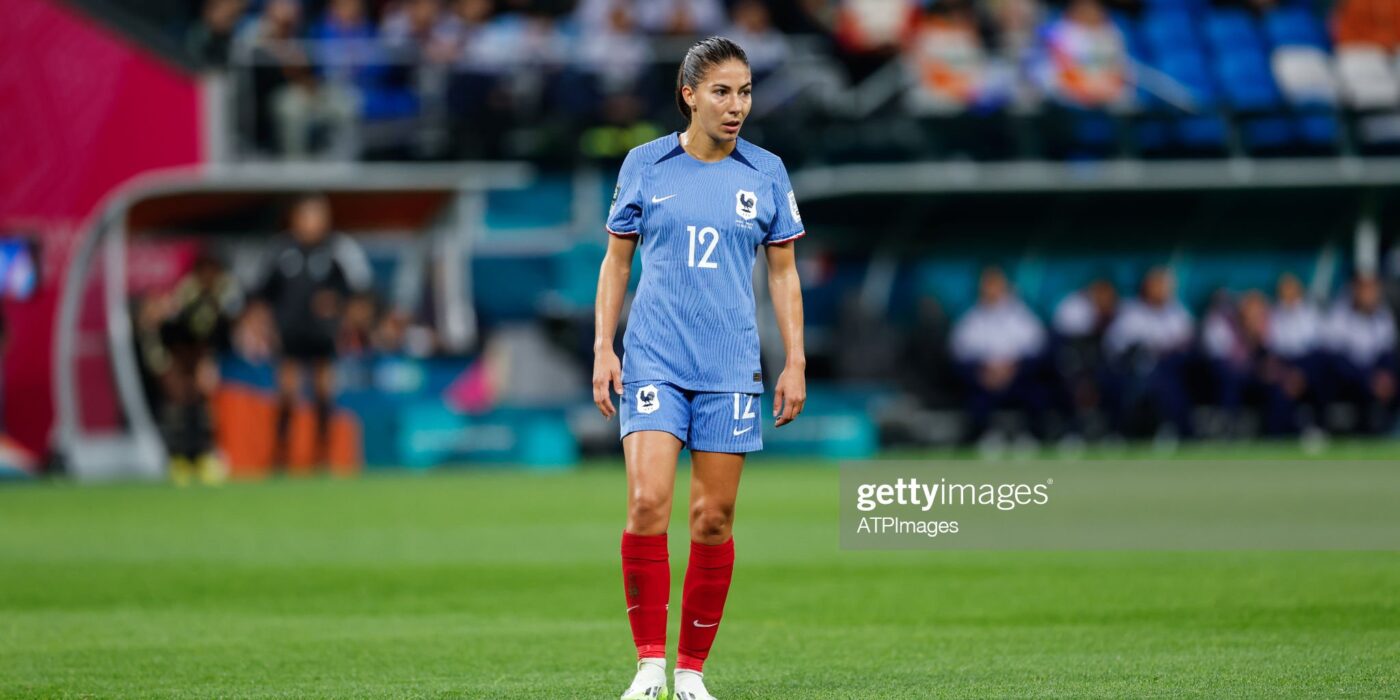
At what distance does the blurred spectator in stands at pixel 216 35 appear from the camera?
70.1 ft

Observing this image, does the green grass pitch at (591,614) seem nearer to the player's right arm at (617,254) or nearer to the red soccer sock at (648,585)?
the red soccer sock at (648,585)

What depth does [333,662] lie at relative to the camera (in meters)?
7.81

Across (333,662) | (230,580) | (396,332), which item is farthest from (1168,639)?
(396,332)

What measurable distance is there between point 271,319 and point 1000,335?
26.6 feet

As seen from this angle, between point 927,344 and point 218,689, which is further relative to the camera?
point 927,344

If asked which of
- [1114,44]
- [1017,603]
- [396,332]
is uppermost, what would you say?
[1114,44]

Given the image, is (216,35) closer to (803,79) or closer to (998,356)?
(803,79)

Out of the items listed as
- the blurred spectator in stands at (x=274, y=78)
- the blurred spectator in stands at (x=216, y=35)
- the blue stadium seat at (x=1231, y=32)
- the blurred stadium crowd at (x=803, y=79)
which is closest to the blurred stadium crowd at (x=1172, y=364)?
the blurred stadium crowd at (x=803, y=79)

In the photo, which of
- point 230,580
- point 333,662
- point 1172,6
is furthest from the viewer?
point 1172,6

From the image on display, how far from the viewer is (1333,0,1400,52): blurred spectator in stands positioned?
2441 centimetres

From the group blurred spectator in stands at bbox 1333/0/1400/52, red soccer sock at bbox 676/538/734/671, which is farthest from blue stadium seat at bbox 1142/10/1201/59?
red soccer sock at bbox 676/538/734/671

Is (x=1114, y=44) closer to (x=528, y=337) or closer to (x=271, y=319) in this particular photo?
(x=528, y=337)

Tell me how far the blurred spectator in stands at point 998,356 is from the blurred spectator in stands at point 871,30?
2.71m

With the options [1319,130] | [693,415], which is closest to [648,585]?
[693,415]
